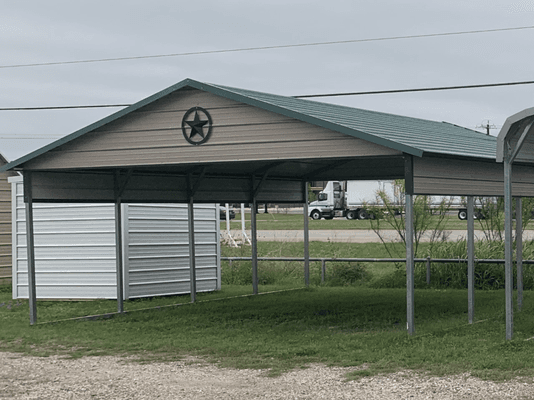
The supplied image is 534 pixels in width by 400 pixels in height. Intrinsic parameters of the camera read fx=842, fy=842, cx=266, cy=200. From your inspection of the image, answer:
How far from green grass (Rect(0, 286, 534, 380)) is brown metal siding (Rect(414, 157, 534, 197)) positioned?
2087 mm

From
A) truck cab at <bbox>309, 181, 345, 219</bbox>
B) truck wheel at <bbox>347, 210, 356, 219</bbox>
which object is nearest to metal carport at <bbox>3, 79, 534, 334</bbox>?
truck wheel at <bbox>347, 210, 356, 219</bbox>

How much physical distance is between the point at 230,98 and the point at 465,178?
3.84 metres

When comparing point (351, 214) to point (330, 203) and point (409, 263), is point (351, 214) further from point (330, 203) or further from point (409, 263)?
point (409, 263)

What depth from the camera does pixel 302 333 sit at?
42.2ft

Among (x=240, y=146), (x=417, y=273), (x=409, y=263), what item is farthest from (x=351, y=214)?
(x=409, y=263)

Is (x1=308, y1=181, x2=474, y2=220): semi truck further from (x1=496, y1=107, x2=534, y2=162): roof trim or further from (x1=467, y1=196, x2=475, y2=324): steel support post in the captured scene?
(x1=496, y1=107, x2=534, y2=162): roof trim

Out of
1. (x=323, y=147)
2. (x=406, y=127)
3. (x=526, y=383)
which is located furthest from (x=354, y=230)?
(x=526, y=383)

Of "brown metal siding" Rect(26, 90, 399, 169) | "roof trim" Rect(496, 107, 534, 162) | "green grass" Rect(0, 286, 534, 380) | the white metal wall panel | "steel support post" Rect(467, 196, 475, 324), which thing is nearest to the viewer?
"green grass" Rect(0, 286, 534, 380)

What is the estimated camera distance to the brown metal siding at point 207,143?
1209 centimetres

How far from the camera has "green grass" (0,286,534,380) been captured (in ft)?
33.8

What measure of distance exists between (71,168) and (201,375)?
563 cm

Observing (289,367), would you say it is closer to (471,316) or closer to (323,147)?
(323,147)

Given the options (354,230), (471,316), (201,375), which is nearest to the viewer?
(201,375)

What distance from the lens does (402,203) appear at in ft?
78.6
